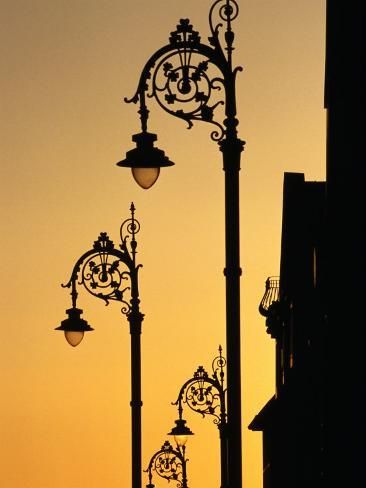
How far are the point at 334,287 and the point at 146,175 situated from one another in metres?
4.71

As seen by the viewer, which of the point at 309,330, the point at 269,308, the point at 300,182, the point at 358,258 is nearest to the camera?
the point at 358,258

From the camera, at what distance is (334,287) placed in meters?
24.9

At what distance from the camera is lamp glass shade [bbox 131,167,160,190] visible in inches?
830

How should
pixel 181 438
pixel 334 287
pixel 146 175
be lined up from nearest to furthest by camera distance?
pixel 146 175 < pixel 334 287 < pixel 181 438

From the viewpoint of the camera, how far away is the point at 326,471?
27672 millimetres

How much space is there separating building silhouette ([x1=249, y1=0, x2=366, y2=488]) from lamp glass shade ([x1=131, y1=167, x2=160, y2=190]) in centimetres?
232

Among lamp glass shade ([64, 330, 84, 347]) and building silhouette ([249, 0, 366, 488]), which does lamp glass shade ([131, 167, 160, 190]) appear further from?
lamp glass shade ([64, 330, 84, 347])

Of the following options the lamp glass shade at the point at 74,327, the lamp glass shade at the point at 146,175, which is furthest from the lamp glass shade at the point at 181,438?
the lamp glass shade at the point at 146,175

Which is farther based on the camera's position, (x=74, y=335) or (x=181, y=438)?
(x=181, y=438)

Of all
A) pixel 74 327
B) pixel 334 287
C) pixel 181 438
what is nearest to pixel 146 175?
pixel 334 287

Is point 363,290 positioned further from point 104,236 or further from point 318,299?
point 318,299

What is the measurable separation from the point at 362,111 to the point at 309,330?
16.6 meters

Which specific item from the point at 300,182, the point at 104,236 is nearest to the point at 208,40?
the point at 104,236

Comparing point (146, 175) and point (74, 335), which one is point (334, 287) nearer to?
point (146, 175)
